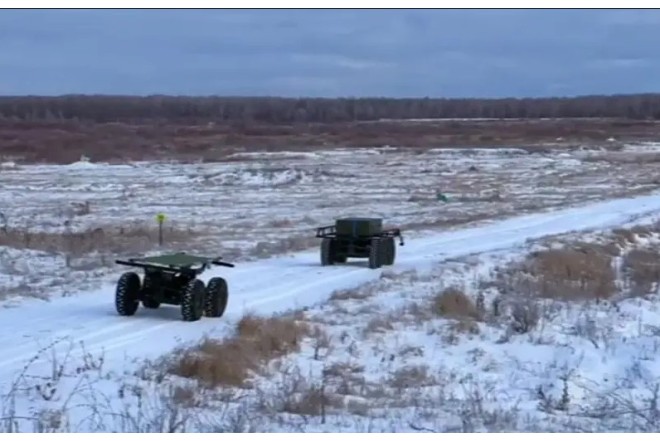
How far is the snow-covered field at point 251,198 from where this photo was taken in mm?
22000

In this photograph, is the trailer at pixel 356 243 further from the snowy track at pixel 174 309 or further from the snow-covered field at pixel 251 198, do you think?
the snow-covered field at pixel 251 198

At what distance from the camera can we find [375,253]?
1995 centimetres

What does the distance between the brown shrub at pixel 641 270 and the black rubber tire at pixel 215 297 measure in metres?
6.13

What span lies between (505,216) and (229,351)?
21.0m

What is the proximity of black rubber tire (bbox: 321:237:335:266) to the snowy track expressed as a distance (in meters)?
0.17

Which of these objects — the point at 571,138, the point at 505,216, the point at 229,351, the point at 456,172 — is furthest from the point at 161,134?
the point at 229,351

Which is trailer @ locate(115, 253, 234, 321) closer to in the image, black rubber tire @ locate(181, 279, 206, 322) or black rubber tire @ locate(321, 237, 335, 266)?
black rubber tire @ locate(181, 279, 206, 322)

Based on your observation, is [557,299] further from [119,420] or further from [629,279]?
[119,420]

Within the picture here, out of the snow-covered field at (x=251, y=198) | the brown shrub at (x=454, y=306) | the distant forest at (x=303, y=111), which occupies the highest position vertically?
the brown shrub at (x=454, y=306)

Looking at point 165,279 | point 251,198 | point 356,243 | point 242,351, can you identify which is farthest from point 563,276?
point 251,198

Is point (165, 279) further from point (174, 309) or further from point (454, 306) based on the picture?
point (454, 306)

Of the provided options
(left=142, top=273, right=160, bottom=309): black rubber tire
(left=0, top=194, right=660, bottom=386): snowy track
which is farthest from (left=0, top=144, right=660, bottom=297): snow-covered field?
(left=142, top=273, right=160, bottom=309): black rubber tire

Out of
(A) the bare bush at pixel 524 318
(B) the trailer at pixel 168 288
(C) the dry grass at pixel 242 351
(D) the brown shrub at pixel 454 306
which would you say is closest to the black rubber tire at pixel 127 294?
(B) the trailer at pixel 168 288

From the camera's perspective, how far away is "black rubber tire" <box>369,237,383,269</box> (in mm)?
19933
